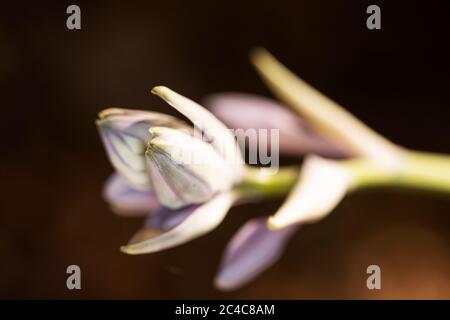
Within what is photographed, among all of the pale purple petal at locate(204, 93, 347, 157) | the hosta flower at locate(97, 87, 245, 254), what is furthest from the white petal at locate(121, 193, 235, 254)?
the pale purple petal at locate(204, 93, 347, 157)

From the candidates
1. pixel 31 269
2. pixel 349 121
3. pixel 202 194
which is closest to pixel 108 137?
pixel 202 194

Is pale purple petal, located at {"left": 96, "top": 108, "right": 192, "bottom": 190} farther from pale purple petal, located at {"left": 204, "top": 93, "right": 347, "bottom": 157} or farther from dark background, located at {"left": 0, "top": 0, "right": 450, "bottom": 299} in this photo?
dark background, located at {"left": 0, "top": 0, "right": 450, "bottom": 299}

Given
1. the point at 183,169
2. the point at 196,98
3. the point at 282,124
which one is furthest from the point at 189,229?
the point at 196,98

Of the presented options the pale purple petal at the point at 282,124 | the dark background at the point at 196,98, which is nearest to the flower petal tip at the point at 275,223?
the pale purple petal at the point at 282,124

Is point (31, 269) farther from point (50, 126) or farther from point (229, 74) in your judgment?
point (229, 74)

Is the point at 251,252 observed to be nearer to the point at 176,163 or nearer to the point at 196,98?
the point at 176,163

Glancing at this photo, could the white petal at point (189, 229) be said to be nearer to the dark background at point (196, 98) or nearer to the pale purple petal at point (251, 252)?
the pale purple petal at point (251, 252)
